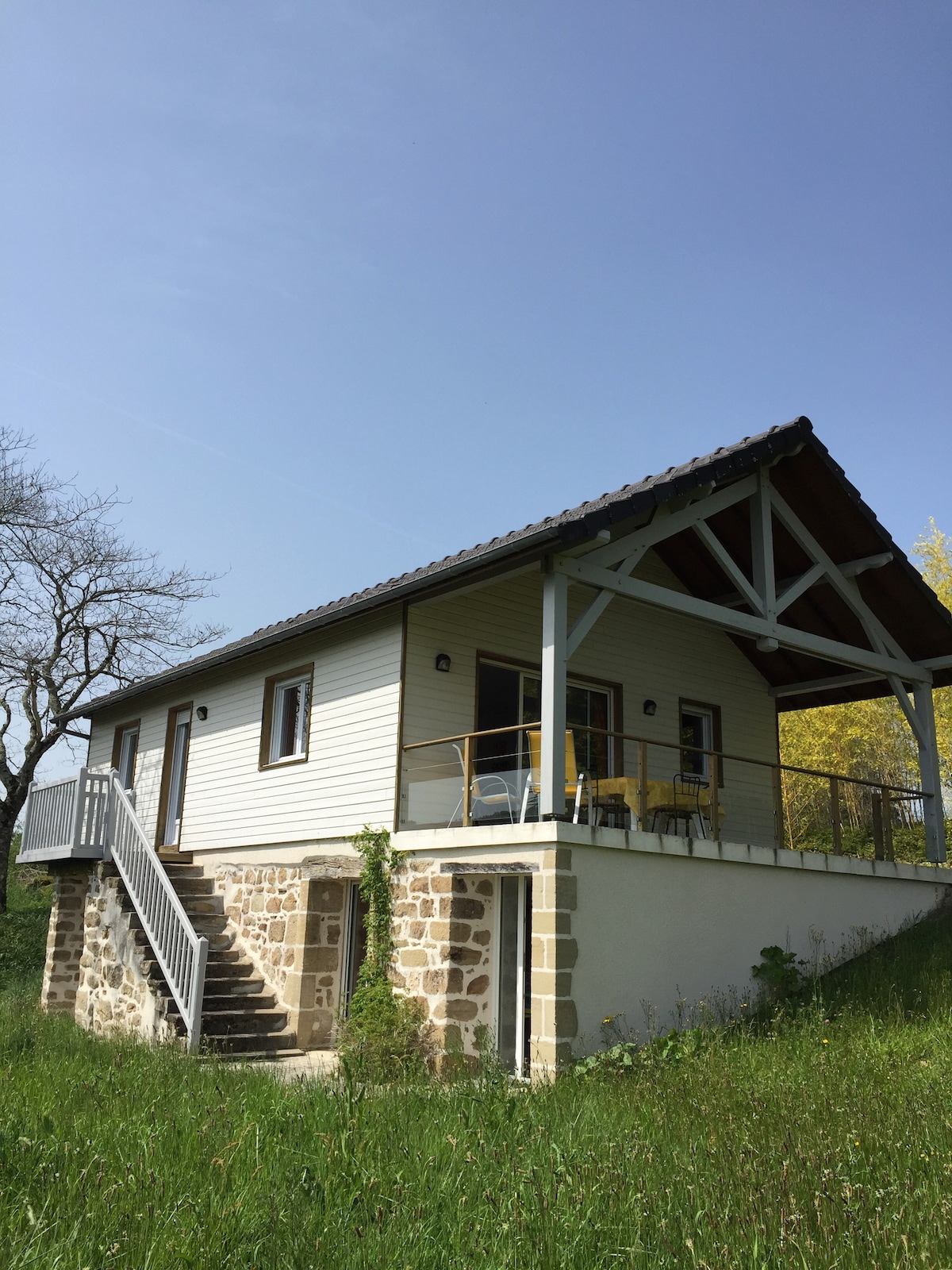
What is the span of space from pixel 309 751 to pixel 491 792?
3364mm

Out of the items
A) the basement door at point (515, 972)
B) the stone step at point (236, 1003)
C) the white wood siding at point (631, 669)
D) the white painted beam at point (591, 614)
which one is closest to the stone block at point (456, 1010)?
the basement door at point (515, 972)

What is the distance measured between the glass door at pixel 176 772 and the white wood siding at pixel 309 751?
0.25 metres

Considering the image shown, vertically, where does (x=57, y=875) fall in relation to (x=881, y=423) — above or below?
below

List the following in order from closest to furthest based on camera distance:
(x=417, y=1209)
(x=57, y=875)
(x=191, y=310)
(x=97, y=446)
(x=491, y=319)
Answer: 1. (x=417, y=1209)
2. (x=191, y=310)
3. (x=491, y=319)
4. (x=97, y=446)
5. (x=57, y=875)

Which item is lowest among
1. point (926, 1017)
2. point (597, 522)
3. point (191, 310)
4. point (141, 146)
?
point (926, 1017)

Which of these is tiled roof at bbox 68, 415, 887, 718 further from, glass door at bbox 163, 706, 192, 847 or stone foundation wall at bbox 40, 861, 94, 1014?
stone foundation wall at bbox 40, 861, 94, 1014

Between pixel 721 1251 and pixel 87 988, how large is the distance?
1190cm

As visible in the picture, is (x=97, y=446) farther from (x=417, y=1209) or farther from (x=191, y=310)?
(x=417, y=1209)

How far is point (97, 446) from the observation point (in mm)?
13539

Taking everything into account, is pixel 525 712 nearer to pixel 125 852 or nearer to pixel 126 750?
pixel 125 852

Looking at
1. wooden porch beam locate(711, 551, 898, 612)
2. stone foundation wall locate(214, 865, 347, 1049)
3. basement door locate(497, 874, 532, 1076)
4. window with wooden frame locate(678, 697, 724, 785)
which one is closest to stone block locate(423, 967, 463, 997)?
basement door locate(497, 874, 532, 1076)

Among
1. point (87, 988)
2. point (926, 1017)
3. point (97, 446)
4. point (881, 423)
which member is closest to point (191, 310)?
point (97, 446)

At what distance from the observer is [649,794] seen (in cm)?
1087

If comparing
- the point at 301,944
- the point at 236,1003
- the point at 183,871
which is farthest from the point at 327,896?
the point at 183,871
